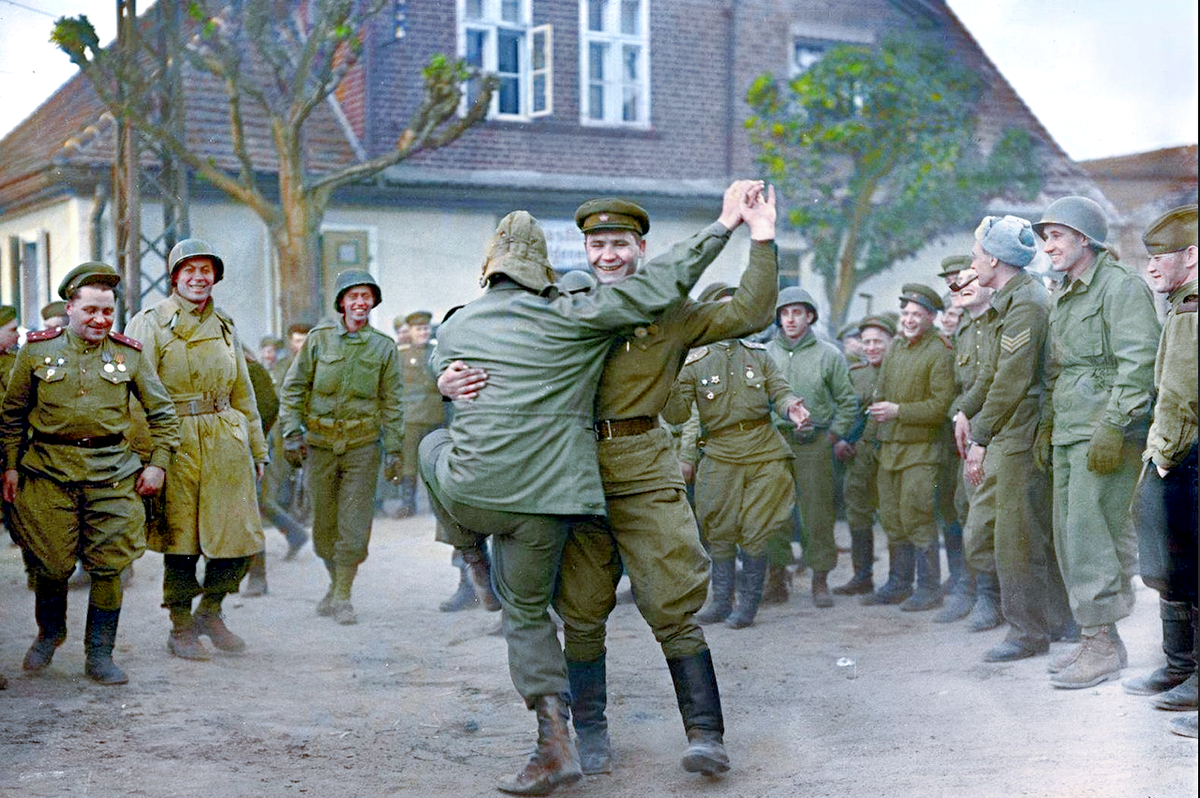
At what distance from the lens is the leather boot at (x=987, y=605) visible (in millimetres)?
7641

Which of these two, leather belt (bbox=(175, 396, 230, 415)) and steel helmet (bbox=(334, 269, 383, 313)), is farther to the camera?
steel helmet (bbox=(334, 269, 383, 313))

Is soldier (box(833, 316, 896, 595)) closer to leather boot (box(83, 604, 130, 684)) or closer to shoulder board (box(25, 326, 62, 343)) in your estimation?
leather boot (box(83, 604, 130, 684))

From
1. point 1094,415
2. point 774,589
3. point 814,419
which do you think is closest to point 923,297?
point 814,419

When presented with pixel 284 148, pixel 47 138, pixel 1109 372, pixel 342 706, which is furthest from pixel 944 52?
pixel 342 706

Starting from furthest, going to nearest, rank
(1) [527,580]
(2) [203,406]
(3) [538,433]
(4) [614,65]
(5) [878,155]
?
(4) [614,65] < (5) [878,155] < (2) [203,406] < (1) [527,580] < (3) [538,433]

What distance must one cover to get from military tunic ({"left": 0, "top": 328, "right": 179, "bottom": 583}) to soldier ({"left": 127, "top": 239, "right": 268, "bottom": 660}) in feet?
1.37

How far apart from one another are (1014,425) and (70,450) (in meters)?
4.34

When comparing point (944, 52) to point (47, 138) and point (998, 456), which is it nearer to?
point (47, 138)

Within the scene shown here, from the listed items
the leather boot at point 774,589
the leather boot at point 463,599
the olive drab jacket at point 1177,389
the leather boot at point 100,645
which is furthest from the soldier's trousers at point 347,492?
the olive drab jacket at point 1177,389

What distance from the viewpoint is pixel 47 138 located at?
14.1 metres

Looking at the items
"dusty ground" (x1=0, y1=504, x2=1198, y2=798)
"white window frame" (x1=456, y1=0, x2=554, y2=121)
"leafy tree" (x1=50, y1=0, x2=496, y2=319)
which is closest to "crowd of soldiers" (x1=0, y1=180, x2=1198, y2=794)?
"dusty ground" (x1=0, y1=504, x2=1198, y2=798)

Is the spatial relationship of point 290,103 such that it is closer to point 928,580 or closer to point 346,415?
point 346,415

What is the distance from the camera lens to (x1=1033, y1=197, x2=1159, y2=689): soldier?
235 inches

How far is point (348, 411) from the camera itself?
337 inches
